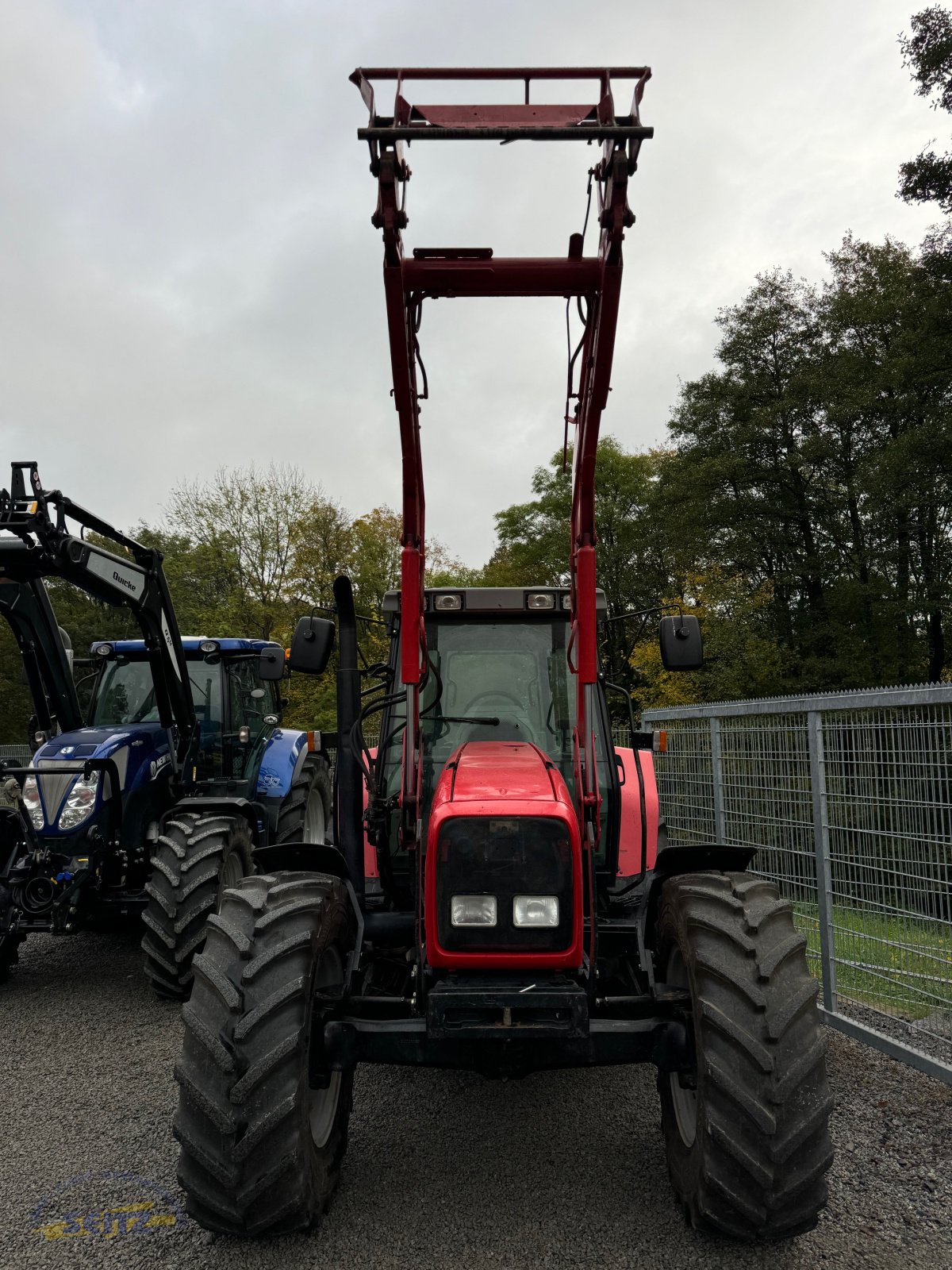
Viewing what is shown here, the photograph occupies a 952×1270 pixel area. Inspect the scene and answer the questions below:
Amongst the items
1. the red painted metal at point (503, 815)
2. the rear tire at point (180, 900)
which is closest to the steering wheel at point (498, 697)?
the red painted metal at point (503, 815)

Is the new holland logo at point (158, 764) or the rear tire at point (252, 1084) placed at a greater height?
the new holland logo at point (158, 764)

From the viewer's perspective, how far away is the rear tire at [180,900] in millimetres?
5691

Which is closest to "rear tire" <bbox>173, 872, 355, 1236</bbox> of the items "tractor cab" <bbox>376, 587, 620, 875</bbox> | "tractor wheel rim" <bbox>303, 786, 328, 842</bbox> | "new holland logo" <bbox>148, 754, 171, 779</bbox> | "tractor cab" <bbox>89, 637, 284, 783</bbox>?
"tractor cab" <bbox>376, 587, 620, 875</bbox>

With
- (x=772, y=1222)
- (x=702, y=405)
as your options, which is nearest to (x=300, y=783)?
(x=772, y=1222)

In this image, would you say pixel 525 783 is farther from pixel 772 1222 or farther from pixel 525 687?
pixel 772 1222

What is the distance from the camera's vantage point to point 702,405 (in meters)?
27.1

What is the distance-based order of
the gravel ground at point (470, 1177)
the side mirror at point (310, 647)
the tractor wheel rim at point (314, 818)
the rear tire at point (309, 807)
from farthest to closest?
1. the tractor wheel rim at point (314, 818)
2. the rear tire at point (309, 807)
3. the side mirror at point (310, 647)
4. the gravel ground at point (470, 1177)

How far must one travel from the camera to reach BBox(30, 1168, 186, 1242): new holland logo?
326 centimetres

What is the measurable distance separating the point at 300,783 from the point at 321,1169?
579 centimetres

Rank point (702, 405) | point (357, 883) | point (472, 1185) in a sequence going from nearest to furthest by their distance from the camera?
point (472, 1185), point (357, 883), point (702, 405)

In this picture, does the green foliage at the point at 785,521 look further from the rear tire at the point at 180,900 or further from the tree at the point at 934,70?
the rear tire at the point at 180,900

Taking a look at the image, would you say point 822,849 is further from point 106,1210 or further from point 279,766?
point 279,766

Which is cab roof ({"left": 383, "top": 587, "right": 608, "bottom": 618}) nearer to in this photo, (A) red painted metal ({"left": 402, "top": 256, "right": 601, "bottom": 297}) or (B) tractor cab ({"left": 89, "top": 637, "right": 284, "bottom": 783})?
(A) red painted metal ({"left": 402, "top": 256, "right": 601, "bottom": 297})

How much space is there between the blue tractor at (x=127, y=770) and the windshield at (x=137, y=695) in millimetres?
11
